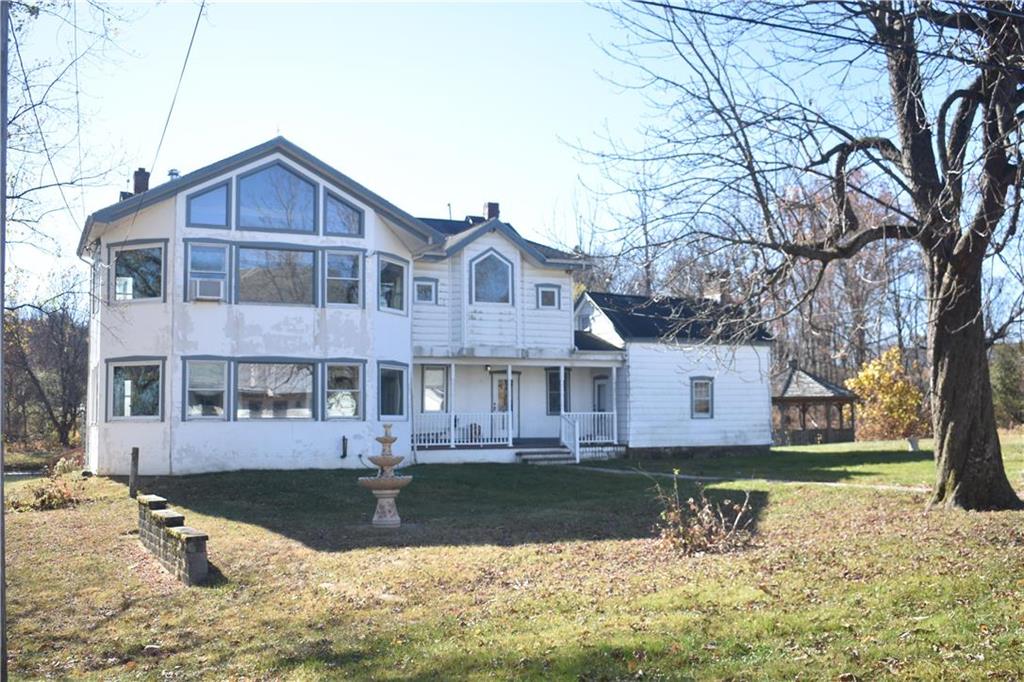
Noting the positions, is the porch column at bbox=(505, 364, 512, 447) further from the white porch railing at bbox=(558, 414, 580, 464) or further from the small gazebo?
the small gazebo

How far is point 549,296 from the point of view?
28.9m

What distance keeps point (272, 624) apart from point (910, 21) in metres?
8.78

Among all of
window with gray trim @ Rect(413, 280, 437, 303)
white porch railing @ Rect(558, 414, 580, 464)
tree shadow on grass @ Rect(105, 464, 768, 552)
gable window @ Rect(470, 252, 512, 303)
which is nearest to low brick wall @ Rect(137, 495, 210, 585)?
tree shadow on grass @ Rect(105, 464, 768, 552)

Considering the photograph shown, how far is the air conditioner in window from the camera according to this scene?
72.7 feet

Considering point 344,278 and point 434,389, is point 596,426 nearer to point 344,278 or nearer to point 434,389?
point 434,389

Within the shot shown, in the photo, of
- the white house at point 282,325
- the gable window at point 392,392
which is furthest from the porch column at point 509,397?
the gable window at point 392,392

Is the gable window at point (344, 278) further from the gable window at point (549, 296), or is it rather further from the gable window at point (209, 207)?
the gable window at point (549, 296)

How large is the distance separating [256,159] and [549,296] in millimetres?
9830

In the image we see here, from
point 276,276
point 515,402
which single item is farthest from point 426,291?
point 276,276

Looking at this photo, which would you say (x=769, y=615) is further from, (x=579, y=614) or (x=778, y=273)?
(x=778, y=273)

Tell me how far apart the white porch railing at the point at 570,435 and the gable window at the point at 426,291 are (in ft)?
17.2

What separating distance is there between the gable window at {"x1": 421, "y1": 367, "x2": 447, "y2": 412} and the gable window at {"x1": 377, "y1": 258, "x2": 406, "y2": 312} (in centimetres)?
314

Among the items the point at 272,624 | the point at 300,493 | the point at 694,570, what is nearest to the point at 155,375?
the point at 300,493

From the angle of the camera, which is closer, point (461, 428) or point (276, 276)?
point (276, 276)
